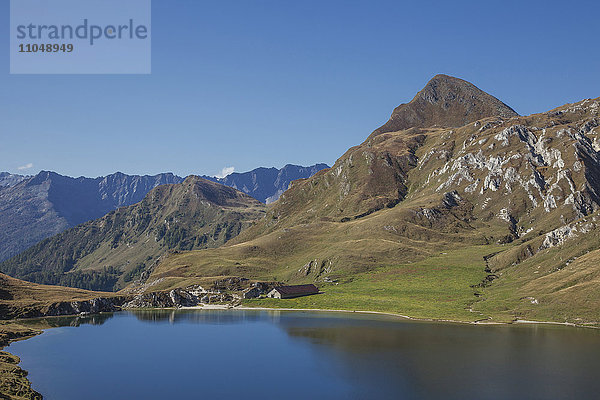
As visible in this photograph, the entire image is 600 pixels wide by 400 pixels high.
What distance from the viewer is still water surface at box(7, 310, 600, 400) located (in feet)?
277

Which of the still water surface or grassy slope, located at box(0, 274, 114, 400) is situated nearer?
grassy slope, located at box(0, 274, 114, 400)

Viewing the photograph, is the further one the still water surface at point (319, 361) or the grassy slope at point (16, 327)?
the still water surface at point (319, 361)

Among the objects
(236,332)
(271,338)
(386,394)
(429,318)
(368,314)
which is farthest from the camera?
(368,314)

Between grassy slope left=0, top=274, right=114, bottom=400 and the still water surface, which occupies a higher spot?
grassy slope left=0, top=274, right=114, bottom=400

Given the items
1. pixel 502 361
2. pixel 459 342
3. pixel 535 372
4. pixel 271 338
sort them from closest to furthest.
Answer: pixel 535 372 → pixel 502 361 → pixel 459 342 → pixel 271 338

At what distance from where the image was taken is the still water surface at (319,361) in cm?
8456

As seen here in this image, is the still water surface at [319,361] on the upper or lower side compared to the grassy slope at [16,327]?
lower

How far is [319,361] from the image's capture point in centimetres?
10675

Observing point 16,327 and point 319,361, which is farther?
point 16,327

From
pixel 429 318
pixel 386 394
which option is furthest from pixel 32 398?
pixel 429 318

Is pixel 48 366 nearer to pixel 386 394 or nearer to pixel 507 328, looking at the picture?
pixel 386 394

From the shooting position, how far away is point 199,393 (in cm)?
8550

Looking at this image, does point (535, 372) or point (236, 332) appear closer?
point (535, 372)

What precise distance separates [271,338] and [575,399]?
262ft
